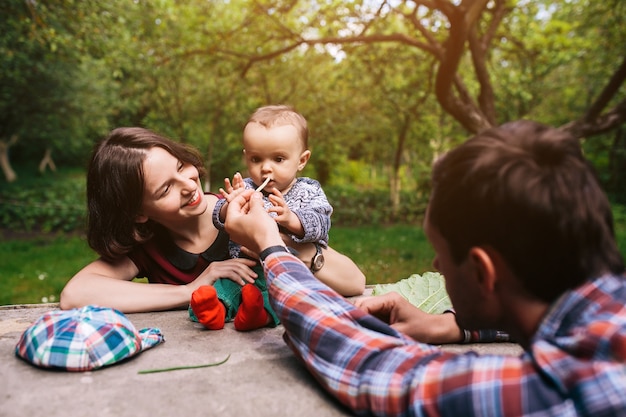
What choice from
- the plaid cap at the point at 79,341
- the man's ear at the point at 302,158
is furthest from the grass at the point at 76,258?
the plaid cap at the point at 79,341

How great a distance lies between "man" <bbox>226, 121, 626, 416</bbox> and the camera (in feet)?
2.92

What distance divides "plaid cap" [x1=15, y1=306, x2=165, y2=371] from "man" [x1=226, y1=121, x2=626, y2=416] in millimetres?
608

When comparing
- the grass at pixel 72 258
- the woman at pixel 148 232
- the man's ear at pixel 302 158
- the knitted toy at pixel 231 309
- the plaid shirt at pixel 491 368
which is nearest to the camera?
the plaid shirt at pixel 491 368

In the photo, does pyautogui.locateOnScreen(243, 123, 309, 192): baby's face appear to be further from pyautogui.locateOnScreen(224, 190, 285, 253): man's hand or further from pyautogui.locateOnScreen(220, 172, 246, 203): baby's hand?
pyautogui.locateOnScreen(224, 190, 285, 253): man's hand

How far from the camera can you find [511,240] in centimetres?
100

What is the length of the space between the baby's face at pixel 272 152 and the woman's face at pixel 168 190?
28cm

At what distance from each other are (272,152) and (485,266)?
135cm

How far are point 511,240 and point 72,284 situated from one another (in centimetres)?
169

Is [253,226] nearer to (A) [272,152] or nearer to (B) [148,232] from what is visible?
(A) [272,152]

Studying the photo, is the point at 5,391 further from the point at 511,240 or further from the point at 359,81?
the point at 359,81

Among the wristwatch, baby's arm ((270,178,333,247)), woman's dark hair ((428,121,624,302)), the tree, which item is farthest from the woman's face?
the tree

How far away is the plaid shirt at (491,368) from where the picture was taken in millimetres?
859

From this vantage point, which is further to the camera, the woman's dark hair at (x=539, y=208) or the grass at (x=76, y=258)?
the grass at (x=76, y=258)

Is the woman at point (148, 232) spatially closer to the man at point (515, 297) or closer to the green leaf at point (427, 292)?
the green leaf at point (427, 292)
